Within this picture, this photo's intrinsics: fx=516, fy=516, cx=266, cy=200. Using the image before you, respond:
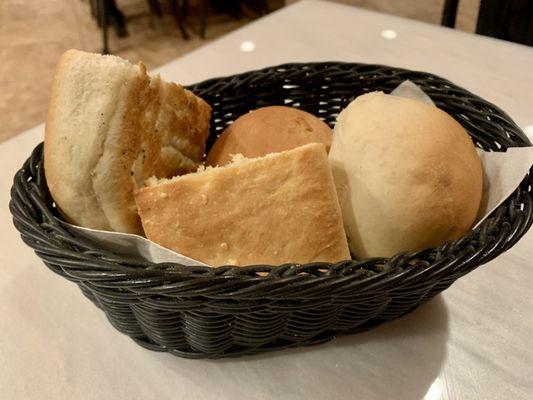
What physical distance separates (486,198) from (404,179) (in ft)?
0.51

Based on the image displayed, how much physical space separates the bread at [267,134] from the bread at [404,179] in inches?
3.2

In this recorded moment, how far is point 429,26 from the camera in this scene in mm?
1336

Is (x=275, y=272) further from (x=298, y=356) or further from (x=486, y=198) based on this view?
(x=486, y=198)

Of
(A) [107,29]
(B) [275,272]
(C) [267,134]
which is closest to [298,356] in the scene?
(B) [275,272]

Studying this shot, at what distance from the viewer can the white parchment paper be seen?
58cm

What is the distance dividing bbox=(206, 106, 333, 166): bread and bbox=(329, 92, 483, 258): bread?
8cm

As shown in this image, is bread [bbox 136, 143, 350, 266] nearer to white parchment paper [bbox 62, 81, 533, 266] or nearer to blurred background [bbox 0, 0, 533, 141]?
white parchment paper [bbox 62, 81, 533, 266]

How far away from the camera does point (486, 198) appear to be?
695 millimetres

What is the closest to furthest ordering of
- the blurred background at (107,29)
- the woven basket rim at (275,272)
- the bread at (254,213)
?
the woven basket rim at (275,272) → the bread at (254,213) → the blurred background at (107,29)

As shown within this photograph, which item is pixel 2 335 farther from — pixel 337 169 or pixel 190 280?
pixel 337 169

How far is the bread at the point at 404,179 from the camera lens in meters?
0.61

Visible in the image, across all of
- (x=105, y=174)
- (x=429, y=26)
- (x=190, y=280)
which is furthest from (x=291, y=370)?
(x=429, y=26)

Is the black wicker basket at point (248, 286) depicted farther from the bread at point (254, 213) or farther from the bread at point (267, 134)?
the bread at point (267, 134)

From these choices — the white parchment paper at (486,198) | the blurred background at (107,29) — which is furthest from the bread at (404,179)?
the blurred background at (107,29)
